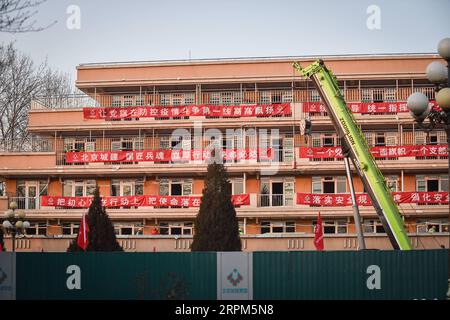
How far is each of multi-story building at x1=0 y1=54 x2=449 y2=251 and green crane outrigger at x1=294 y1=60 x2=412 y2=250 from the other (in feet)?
56.0

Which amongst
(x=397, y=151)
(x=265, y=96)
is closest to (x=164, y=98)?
(x=265, y=96)

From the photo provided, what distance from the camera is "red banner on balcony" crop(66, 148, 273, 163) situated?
5019cm

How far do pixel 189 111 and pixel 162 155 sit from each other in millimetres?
3370

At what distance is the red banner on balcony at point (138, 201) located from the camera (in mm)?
50031

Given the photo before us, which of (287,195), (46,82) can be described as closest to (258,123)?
(287,195)

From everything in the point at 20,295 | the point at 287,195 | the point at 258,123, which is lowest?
the point at 20,295

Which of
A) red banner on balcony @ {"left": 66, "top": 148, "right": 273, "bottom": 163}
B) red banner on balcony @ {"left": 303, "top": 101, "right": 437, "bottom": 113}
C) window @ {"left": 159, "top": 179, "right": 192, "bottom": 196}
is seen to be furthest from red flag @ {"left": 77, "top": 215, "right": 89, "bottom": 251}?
red banner on balcony @ {"left": 303, "top": 101, "right": 437, "bottom": 113}

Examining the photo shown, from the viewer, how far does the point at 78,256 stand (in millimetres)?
26875

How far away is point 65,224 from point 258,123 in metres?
14.8

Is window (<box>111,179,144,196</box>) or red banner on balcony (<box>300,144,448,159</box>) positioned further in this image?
window (<box>111,179,144,196</box>)

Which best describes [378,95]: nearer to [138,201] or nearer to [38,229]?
[138,201]

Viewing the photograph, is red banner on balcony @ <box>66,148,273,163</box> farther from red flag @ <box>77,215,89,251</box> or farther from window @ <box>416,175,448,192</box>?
red flag @ <box>77,215,89,251</box>

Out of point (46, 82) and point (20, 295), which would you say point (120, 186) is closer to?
point (46, 82)
